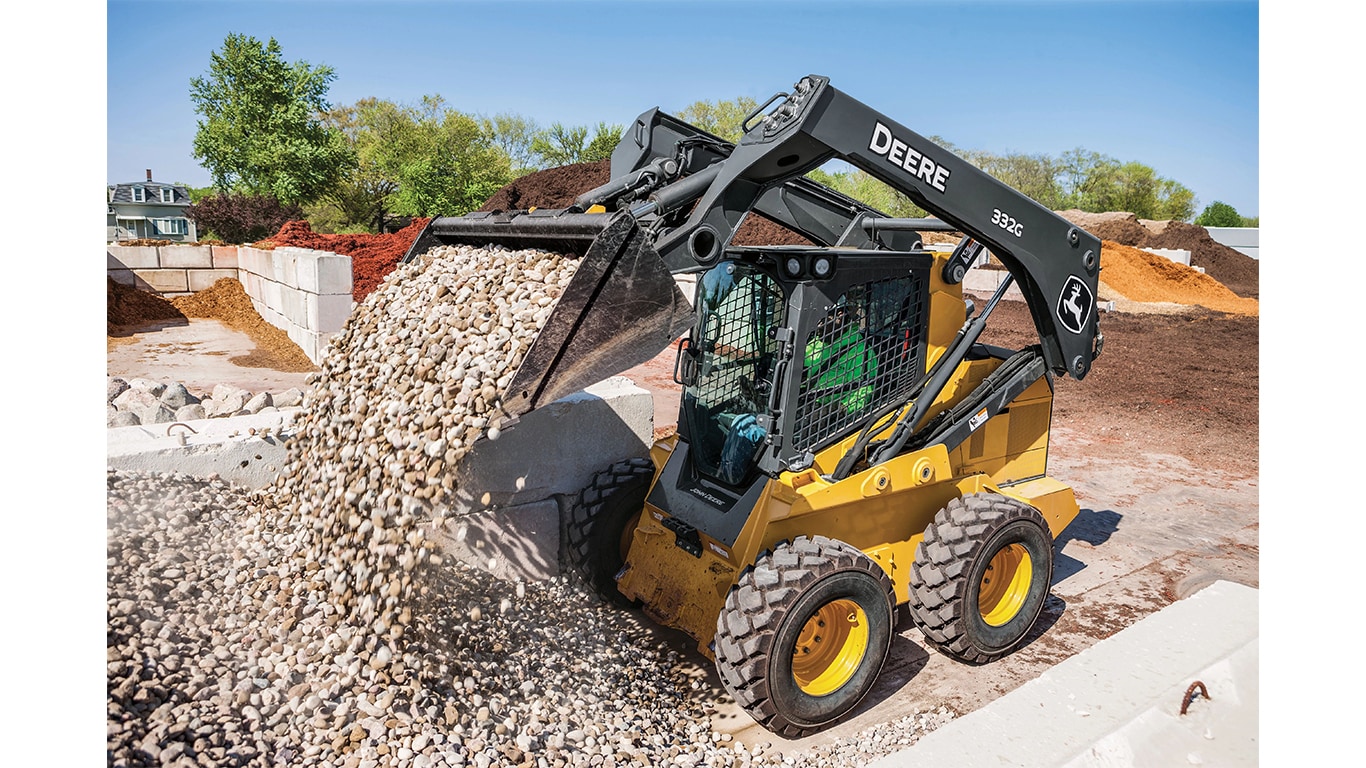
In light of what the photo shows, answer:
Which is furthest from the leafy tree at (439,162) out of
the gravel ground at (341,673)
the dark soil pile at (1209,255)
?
the gravel ground at (341,673)

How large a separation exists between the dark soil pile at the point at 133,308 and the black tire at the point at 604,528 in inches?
481

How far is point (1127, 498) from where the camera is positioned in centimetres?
686

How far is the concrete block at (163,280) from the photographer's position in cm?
1531

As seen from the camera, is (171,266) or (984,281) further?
(984,281)

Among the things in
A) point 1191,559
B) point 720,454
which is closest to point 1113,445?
point 1191,559

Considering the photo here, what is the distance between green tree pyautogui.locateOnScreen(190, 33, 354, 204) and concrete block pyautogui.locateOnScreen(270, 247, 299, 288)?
2250 cm

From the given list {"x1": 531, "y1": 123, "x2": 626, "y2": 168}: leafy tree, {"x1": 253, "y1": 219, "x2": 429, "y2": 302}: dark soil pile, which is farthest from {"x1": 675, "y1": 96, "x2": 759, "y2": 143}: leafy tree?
{"x1": 253, "y1": 219, "x2": 429, "y2": 302}: dark soil pile

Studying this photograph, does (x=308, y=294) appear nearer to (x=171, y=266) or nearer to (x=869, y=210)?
(x=171, y=266)

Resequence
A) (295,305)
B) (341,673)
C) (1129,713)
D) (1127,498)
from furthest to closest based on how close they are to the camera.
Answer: (295,305) → (1127,498) → (341,673) → (1129,713)

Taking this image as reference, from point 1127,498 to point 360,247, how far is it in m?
13.8

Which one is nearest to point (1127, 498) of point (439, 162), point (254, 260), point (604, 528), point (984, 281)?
point (604, 528)

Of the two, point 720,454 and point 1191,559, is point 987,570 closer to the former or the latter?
point 720,454

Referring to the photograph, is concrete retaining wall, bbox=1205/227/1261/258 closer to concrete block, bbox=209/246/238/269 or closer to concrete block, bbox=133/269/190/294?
concrete block, bbox=209/246/238/269

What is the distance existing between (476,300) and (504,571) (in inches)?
68.3
